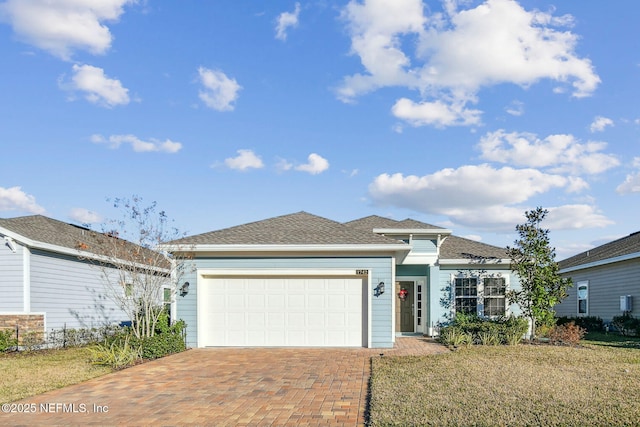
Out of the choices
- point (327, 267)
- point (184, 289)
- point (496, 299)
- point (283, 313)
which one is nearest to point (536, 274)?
point (496, 299)

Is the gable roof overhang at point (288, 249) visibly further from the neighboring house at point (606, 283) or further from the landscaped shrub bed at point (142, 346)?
the neighboring house at point (606, 283)

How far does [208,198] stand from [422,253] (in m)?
7.71

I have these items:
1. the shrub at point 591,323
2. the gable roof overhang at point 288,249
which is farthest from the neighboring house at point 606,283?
the gable roof overhang at point 288,249

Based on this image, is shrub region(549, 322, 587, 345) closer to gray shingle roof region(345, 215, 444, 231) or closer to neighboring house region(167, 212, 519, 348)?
gray shingle roof region(345, 215, 444, 231)

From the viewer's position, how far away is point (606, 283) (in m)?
20.8

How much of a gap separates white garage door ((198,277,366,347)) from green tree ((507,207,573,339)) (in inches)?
222

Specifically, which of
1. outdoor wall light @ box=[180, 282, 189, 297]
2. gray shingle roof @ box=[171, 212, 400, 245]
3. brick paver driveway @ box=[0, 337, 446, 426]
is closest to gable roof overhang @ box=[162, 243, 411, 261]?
gray shingle roof @ box=[171, 212, 400, 245]

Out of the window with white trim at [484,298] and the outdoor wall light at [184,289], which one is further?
the window with white trim at [484,298]

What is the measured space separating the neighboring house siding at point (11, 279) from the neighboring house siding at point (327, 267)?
4.72 m

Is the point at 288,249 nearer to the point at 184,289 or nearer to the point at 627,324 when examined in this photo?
the point at 184,289

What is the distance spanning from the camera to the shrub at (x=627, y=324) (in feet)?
55.9

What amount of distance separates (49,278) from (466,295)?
13649 millimetres

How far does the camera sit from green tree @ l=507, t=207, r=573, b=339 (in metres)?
15.6

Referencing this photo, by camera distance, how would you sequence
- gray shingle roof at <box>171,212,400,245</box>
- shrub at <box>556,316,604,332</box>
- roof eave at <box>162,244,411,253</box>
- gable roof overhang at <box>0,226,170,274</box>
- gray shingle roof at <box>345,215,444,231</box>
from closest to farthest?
roof eave at <box>162,244,411,253</box>, gray shingle roof at <box>171,212,400,245</box>, gable roof overhang at <box>0,226,170,274</box>, gray shingle roof at <box>345,215,444,231</box>, shrub at <box>556,316,604,332</box>
